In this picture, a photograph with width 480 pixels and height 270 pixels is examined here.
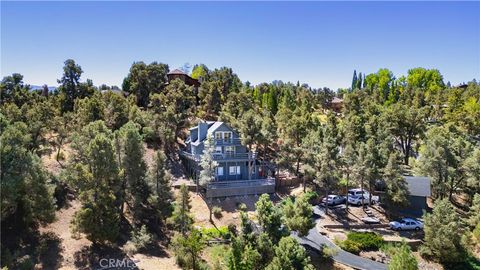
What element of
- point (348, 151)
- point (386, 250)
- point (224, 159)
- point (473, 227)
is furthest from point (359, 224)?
point (224, 159)

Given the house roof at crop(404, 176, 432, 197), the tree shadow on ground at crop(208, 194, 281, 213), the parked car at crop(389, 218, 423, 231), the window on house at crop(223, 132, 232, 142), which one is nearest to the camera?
the parked car at crop(389, 218, 423, 231)

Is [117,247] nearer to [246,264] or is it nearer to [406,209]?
[246,264]

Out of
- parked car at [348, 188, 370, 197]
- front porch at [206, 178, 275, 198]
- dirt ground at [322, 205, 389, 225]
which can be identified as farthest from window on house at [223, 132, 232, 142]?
parked car at [348, 188, 370, 197]

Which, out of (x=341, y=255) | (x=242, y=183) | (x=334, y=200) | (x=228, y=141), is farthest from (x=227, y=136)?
(x=341, y=255)

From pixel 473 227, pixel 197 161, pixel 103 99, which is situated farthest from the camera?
pixel 103 99

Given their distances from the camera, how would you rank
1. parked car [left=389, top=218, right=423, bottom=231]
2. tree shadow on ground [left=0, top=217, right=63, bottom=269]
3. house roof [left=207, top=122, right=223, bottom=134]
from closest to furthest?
tree shadow on ground [left=0, top=217, right=63, bottom=269]
parked car [left=389, top=218, right=423, bottom=231]
house roof [left=207, top=122, right=223, bottom=134]

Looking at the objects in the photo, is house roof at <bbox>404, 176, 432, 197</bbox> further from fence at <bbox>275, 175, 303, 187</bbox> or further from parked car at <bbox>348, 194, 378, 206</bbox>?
fence at <bbox>275, 175, 303, 187</bbox>
